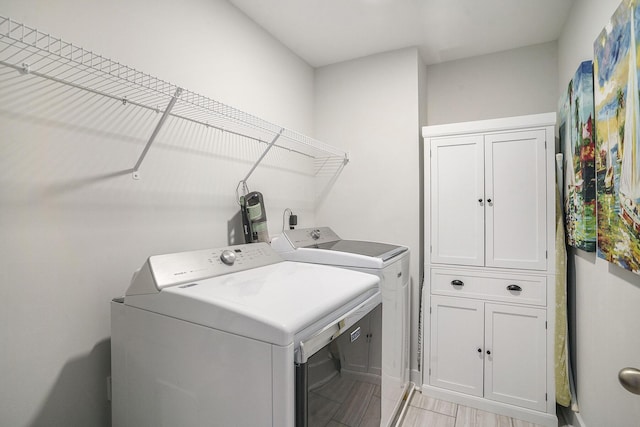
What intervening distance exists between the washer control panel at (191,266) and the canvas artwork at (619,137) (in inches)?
55.5

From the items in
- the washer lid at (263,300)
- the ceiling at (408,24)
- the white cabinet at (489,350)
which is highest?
the ceiling at (408,24)

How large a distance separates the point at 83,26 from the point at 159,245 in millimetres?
946

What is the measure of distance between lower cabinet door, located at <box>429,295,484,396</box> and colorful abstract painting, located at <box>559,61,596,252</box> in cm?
80

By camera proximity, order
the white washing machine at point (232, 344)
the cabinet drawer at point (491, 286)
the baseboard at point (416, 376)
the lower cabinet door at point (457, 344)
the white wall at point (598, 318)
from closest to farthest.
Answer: the white washing machine at point (232, 344), the white wall at point (598, 318), the cabinet drawer at point (491, 286), the lower cabinet door at point (457, 344), the baseboard at point (416, 376)

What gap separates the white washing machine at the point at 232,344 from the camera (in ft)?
2.95

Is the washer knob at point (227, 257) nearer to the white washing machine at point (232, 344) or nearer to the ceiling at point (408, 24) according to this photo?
the white washing machine at point (232, 344)

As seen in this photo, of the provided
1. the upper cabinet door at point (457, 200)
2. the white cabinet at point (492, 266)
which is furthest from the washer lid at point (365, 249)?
the white cabinet at point (492, 266)

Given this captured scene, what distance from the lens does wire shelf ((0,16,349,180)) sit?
3.25ft

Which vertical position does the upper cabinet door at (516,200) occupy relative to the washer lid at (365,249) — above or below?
above

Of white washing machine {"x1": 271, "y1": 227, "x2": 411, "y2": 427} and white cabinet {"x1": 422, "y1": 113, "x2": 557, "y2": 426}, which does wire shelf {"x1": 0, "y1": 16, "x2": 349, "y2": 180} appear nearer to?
white washing machine {"x1": 271, "y1": 227, "x2": 411, "y2": 427}

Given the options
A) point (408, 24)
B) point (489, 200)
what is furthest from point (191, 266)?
point (408, 24)

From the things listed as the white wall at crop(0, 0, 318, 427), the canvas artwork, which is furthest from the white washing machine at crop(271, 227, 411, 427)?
the canvas artwork

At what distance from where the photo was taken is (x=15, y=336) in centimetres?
107

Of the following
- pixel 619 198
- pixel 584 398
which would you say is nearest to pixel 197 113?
pixel 619 198
